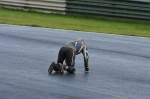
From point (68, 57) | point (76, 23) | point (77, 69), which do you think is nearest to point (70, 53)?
point (68, 57)

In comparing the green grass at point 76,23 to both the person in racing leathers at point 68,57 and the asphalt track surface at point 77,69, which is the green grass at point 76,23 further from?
the person in racing leathers at point 68,57

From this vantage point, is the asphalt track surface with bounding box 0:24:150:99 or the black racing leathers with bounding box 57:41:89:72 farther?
the black racing leathers with bounding box 57:41:89:72

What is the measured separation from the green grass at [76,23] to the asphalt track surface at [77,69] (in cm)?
275

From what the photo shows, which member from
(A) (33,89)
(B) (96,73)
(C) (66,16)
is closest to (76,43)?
(B) (96,73)

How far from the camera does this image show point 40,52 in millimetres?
16125

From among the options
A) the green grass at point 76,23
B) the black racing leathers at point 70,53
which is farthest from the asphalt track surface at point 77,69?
the green grass at point 76,23

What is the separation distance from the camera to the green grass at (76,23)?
24.2m

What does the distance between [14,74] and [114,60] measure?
12.5 ft

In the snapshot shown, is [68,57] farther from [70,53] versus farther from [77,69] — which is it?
[77,69]

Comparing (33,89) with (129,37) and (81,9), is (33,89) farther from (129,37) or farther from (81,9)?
(81,9)

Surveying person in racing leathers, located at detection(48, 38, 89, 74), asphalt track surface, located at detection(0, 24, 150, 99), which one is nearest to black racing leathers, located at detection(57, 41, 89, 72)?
person in racing leathers, located at detection(48, 38, 89, 74)

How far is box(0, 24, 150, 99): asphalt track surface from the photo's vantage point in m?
10.7

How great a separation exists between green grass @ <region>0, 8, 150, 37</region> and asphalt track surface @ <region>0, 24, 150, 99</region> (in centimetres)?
275

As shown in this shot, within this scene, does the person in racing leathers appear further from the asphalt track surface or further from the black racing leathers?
the asphalt track surface
